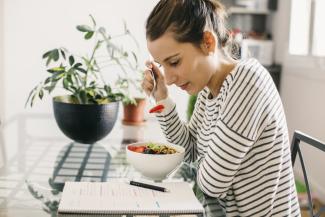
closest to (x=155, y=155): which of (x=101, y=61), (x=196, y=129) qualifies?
(x=196, y=129)

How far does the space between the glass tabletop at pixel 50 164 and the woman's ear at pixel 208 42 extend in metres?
0.36

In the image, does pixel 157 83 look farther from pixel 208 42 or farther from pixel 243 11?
pixel 243 11

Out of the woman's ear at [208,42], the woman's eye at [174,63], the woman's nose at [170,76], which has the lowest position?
the woman's nose at [170,76]

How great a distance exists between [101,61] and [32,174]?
1.72m

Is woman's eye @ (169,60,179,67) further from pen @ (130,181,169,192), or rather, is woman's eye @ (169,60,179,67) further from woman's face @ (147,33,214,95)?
pen @ (130,181,169,192)

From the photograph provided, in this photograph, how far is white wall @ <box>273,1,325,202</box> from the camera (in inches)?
118

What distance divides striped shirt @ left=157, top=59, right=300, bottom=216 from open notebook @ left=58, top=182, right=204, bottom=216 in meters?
0.08

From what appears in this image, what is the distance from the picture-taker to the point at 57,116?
1542mm

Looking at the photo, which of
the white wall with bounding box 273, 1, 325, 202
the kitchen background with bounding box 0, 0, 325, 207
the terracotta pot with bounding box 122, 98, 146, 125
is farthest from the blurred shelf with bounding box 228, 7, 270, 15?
the terracotta pot with bounding box 122, 98, 146, 125

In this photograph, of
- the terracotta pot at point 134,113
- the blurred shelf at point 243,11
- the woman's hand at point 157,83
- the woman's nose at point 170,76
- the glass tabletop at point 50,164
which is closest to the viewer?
the glass tabletop at point 50,164

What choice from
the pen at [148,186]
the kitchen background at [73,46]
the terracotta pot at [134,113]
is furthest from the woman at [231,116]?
the kitchen background at [73,46]

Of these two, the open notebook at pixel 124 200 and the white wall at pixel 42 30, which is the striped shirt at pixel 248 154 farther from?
the white wall at pixel 42 30

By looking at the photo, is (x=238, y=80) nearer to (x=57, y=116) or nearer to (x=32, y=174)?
(x=32, y=174)

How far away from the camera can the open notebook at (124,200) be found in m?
0.87
